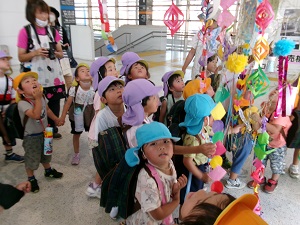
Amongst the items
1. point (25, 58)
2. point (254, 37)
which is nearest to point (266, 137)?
point (254, 37)

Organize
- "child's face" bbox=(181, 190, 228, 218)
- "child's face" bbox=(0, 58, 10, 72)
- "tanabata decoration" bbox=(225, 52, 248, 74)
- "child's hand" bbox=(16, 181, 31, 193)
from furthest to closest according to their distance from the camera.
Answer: "child's face" bbox=(0, 58, 10, 72) < "tanabata decoration" bbox=(225, 52, 248, 74) < "child's hand" bbox=(16, 181, 31, 193) < "child's face" bbox=(181, 190, 228, 218)

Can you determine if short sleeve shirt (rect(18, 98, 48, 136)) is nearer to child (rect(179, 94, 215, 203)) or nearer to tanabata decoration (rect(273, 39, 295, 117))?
child (rect(179, 94, 215, 203))

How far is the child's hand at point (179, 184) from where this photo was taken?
1.26 metres

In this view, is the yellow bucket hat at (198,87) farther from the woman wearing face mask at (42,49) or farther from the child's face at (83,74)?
the woman wearing face mask at (42,49)

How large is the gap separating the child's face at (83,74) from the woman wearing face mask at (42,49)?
28cm

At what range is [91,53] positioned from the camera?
7.54 metres

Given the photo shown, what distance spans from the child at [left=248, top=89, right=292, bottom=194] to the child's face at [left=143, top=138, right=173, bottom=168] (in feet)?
1.95

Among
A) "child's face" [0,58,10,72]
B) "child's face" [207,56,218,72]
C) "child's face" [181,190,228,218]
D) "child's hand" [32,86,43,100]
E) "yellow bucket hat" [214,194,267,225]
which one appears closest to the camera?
"yellow bucket hat" [214,194,267,225]

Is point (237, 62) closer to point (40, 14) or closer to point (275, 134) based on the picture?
point (275, 134)

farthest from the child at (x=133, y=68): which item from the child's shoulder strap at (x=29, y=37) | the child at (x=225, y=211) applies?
the child at (x=225, y=211)

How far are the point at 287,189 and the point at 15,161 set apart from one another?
259 centimetres

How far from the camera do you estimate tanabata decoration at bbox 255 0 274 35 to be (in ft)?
3.93

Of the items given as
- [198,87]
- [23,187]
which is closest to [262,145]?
[198,87]

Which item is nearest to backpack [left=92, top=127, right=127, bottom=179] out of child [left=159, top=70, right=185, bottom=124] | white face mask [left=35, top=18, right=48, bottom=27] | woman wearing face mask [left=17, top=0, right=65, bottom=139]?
child [left=159, top=70, right=185, bottom=124]
